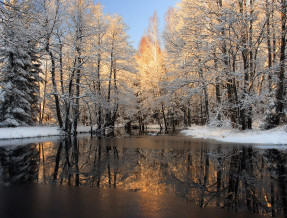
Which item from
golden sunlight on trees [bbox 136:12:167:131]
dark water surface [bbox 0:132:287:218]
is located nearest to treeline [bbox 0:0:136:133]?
golden sunlight on trees [bbox 136:12:167:131]

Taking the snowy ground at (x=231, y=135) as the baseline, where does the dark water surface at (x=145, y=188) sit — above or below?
below

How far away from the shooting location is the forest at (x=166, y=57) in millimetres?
14242

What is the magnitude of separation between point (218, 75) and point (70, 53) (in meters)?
14.6

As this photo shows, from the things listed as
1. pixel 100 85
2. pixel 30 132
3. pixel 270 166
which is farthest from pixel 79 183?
pixel 100 85

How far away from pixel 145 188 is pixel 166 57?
18.9m

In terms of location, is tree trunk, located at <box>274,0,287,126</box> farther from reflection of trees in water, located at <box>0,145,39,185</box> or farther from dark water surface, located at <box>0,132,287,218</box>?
reflection of trees in water, located at <box>0,145,39,185</box>

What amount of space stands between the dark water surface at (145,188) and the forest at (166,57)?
19.1 ft

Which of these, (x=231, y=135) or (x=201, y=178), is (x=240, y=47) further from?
(x=201, y=178)

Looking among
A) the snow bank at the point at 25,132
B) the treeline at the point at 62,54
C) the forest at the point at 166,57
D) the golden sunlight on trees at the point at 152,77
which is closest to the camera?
the forest at the point at 166,57

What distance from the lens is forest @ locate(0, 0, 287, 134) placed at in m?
14.2

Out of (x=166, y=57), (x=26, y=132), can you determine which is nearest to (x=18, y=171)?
(x=26, y=132)

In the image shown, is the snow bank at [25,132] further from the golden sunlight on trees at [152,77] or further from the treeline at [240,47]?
the golden sunlight on trees at [152,77]

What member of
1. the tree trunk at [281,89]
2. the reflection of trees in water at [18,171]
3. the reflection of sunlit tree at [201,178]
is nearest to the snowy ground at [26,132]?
the reflection of trees in water at [18,171]

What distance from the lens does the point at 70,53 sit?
21562mm
